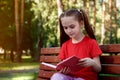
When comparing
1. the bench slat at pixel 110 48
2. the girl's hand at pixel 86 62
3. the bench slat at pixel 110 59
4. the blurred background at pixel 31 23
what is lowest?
the blurred background at pixel 31 23

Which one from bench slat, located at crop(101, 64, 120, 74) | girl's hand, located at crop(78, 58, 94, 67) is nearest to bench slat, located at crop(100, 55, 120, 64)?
bench slat, located at crop(101, 64, 120, 74)

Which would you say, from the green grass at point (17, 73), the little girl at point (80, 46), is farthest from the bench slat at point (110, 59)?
the green grass at point (17, 73)

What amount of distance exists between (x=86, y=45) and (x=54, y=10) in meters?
34.9

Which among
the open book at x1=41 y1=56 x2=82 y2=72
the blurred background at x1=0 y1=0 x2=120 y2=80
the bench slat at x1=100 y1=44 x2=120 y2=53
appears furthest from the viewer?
the blurred background at x1=0 y1=0 x2=120 y2=80

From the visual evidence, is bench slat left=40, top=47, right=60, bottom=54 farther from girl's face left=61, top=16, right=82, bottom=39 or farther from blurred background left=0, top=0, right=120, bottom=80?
blurred background left=0, top=0, right=120, bottom=80

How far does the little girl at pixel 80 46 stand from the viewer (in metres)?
3.73

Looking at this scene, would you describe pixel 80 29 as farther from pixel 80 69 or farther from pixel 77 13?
pixel 80 69

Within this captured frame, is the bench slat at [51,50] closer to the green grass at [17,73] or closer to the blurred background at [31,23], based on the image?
the green grass at [17,73]

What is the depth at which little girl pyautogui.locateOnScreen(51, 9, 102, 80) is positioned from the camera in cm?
373

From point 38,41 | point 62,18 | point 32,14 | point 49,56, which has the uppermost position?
point 62,18

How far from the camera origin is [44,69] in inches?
198

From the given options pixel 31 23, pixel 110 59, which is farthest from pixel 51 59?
pixel 31 23

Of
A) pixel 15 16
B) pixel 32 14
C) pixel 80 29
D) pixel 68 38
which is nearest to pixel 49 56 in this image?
pixel 68 38

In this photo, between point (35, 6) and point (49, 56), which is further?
point (35, 6)
